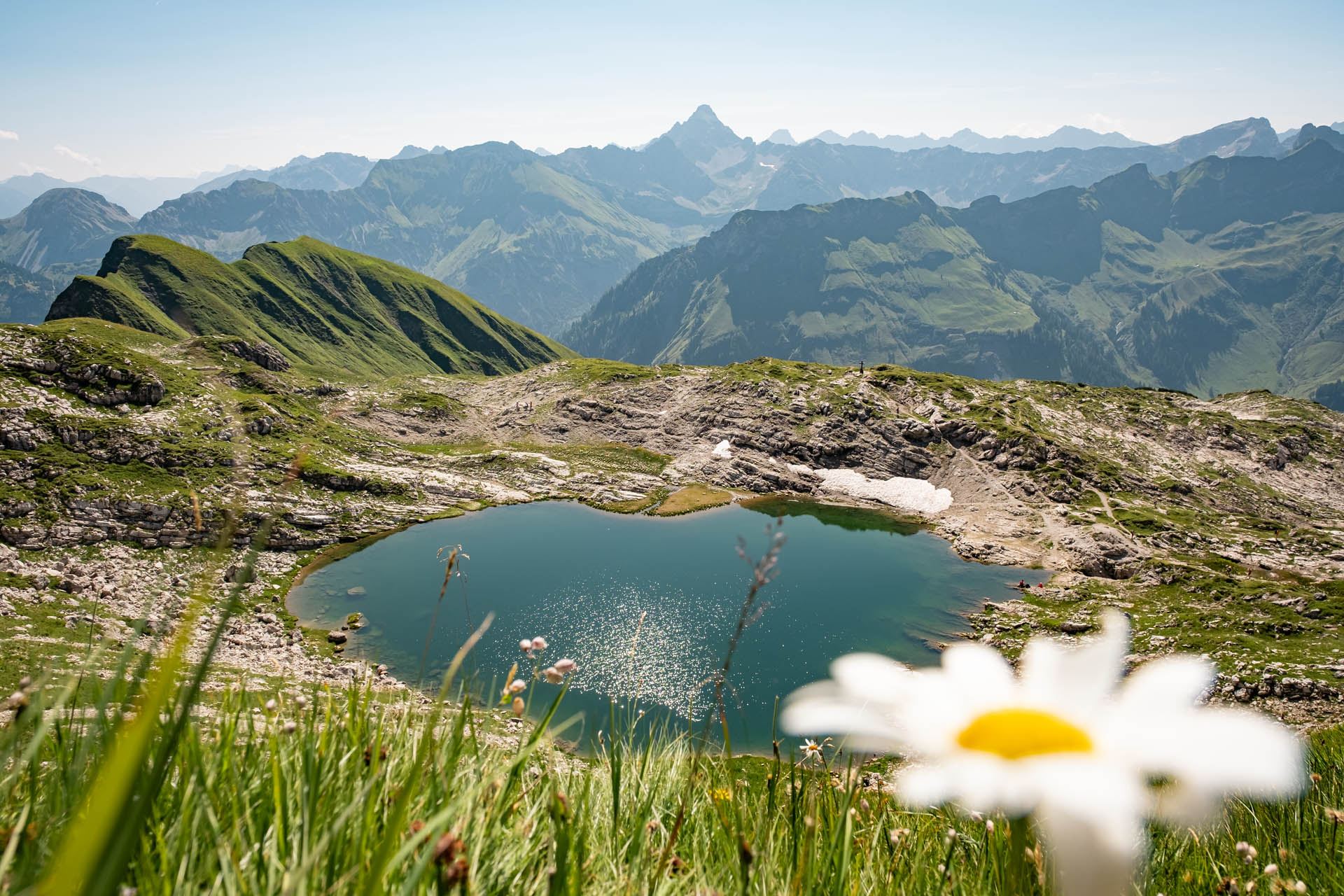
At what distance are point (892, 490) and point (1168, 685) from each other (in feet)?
290

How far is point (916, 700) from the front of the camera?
1.62 meters

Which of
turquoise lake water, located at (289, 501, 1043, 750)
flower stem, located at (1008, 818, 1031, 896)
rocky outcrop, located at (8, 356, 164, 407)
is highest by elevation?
flower stem, located at (1008, 818, 1031, 896)

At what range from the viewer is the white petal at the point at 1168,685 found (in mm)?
1390

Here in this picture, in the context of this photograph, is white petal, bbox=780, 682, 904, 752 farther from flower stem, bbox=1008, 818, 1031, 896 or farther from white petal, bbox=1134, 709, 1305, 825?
white petal, bbox=1134, 709, 1305, 825

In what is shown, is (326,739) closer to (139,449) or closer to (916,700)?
(916,700)

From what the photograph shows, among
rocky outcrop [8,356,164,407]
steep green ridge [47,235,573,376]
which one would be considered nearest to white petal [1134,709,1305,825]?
rocky outcrop [8,356,164,407]

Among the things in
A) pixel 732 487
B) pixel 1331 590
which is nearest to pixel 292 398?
pixel 732 487

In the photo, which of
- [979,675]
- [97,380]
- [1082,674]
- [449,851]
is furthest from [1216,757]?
[97,380]

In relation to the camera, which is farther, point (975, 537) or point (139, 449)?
point (975, 537)

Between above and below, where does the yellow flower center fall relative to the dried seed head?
above

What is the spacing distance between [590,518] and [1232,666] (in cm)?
5412

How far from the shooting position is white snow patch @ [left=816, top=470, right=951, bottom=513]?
3246 inches

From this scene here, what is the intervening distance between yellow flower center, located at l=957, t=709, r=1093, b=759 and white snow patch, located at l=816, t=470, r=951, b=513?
85.2m

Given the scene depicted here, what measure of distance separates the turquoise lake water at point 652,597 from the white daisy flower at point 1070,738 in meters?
36.9
